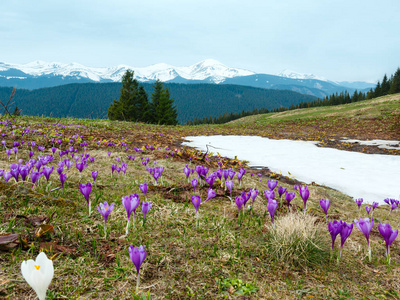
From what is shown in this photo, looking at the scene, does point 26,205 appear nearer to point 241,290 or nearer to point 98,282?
point 98,282

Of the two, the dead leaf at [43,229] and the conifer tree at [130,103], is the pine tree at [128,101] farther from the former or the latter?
the dead leaf at [43,229]

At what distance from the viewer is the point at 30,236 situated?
1964 millimetres

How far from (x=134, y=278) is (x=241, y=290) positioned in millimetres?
775

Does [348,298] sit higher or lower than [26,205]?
lower

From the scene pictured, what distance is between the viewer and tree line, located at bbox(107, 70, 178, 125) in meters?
41.1

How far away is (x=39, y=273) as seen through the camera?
1079 mm

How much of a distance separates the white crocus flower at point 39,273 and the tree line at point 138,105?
129ft

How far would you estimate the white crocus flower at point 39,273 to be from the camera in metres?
1.07

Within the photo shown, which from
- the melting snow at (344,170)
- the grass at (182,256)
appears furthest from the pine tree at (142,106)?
the grass at (182,256)

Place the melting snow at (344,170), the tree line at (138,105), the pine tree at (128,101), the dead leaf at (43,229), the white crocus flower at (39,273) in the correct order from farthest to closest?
the tree line at (138,105) → the pine tree at (128,101) → the melting snow at (344,170) → the dead leaf at (43,229) → the white crocus flower at (39,273)

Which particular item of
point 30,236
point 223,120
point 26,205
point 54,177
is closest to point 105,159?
point 54,177

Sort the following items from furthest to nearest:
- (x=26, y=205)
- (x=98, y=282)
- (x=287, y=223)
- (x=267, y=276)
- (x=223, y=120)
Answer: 1. (x=223, y=120)
2. (x=26, y=205)
3. (x=287, y=223)
4. (x=267, y=276)
5. (x=98, y=282)

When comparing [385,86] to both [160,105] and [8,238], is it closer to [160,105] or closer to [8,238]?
[160,105]

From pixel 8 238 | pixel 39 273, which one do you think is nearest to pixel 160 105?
pixel 8 238
